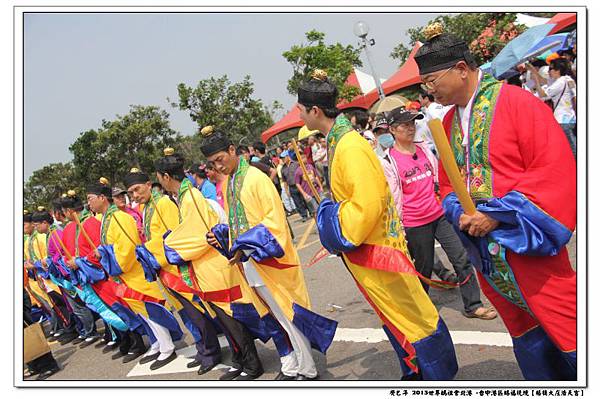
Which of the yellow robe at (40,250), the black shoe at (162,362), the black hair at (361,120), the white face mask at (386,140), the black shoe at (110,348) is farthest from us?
the black hair at (361,120)

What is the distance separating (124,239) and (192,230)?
3.80ft

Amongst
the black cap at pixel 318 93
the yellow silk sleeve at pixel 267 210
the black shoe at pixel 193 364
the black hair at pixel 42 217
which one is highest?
the black cap at pixel 318 93

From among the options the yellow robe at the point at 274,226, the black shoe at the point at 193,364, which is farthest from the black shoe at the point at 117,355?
the yellow robe at the point at 274,226

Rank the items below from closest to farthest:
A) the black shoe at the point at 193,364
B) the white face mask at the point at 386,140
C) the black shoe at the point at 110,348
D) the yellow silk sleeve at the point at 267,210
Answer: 1. the yellow silk sleeve at the point at 267,210
2. the black shoe at the point at 193,364
3. the white face mask at the point at 386,140
4. the black shoe at the point at 110,348

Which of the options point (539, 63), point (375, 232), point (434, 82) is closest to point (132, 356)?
point (375, 232)

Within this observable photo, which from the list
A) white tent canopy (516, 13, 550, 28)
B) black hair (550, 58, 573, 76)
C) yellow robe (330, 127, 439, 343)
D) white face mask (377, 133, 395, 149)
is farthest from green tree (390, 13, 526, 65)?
yellow robe (330, 127, 439, 343)

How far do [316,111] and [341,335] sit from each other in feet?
7.80

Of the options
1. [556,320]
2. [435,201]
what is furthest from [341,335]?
[556,320]

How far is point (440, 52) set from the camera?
98.0 inches

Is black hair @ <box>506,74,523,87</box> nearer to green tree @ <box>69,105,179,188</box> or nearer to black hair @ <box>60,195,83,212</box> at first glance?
black hair @ <box>60,195,83,212</box>

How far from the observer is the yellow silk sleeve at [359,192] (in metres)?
2.86

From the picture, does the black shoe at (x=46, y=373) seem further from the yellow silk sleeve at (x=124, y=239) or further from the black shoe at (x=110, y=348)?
the yellow silk sleeve at (x=124, y=239)

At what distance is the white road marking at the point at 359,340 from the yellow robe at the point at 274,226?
100cm

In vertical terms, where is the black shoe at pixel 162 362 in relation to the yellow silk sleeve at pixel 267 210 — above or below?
below
